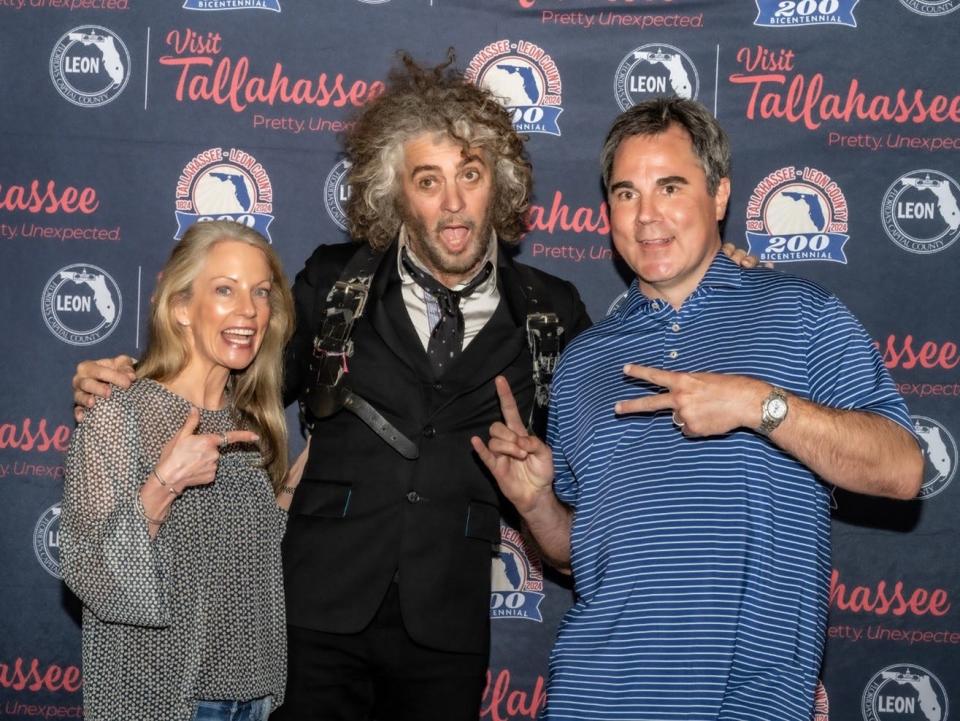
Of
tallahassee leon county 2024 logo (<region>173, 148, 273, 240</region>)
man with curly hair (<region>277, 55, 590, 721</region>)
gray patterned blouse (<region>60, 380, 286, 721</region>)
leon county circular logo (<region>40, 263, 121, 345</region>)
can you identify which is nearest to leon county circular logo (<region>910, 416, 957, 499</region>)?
man with curly hair (<region>277, 55, 590, 721</region>)

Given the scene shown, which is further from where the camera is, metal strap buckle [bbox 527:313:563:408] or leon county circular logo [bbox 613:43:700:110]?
leon county circular logo [bbox 613:43:700:110]

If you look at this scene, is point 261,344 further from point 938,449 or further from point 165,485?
point 938,449

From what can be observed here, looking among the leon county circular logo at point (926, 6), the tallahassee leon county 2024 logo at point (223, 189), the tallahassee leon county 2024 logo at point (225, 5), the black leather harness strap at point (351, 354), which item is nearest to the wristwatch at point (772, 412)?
the black leather harness strap at point (351, 354)

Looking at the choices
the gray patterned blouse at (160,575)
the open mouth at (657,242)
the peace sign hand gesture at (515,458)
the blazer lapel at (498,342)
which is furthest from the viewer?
the blazer lapel at (498,342)

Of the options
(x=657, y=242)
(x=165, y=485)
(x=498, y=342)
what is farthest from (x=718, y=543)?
(x=165, y=485)

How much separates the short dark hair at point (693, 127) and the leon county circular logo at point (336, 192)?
1.38 m

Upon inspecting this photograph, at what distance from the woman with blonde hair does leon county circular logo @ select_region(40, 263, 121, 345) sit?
1.09 metres

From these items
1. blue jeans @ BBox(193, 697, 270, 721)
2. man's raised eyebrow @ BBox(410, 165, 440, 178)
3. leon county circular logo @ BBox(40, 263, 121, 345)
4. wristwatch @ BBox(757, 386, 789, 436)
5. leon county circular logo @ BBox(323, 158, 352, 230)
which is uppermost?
leon county circular logo @ BBox(323, 158, 352, 230)

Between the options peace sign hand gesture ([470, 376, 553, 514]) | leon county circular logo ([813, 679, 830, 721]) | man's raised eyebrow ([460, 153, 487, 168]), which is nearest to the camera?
peace sign hand gesture ([470, 376, 553, 514])

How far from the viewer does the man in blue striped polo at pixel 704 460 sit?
1.96 m

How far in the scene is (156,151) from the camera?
3514 mm

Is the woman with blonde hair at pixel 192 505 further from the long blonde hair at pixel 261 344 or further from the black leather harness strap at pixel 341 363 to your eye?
the black leather harness strap at pixel 341 363

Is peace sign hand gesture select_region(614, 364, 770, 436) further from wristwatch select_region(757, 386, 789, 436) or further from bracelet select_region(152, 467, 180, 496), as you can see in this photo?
bracelet select_region(152, 467, 180, 496)

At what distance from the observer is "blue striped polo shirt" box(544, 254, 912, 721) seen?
201 centimetres
